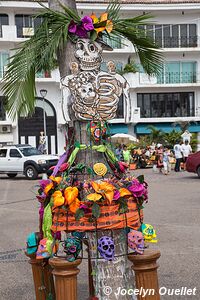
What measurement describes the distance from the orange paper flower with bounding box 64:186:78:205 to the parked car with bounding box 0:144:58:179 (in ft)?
54.9

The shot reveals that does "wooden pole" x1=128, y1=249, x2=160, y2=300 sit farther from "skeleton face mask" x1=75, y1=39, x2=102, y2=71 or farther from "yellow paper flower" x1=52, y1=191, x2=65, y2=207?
"skeleton face mask" x1=75, y1=39, x2=102, y2=71

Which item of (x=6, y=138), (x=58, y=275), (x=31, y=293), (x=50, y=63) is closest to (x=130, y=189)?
(x=58, y=275)

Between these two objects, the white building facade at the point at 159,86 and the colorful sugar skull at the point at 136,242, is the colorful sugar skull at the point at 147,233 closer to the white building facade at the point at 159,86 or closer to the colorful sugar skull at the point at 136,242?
the colorful sugar skull at the point at 136,242

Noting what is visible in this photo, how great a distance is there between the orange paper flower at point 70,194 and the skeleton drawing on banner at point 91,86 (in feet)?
2.12

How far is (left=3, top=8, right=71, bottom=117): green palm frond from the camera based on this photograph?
4043 mm

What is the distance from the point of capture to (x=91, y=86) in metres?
3.97

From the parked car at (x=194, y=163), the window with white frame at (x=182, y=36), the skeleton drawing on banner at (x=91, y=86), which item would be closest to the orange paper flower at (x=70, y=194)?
the skeleton drawing on banner at (x=91, y=86)

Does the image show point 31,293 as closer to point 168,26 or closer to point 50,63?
point 50,63

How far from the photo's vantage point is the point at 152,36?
181 inches

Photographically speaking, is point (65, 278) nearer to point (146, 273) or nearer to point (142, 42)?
point (146, 273)

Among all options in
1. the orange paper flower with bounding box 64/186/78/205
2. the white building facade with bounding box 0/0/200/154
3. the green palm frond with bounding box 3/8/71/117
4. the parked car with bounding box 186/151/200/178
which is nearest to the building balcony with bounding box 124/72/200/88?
the white building facade with bounding box 0/0/200/154

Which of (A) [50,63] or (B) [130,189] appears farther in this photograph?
(A) [50,63]

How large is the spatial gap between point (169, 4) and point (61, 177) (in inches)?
1371

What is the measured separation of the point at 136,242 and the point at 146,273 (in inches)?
10.0
